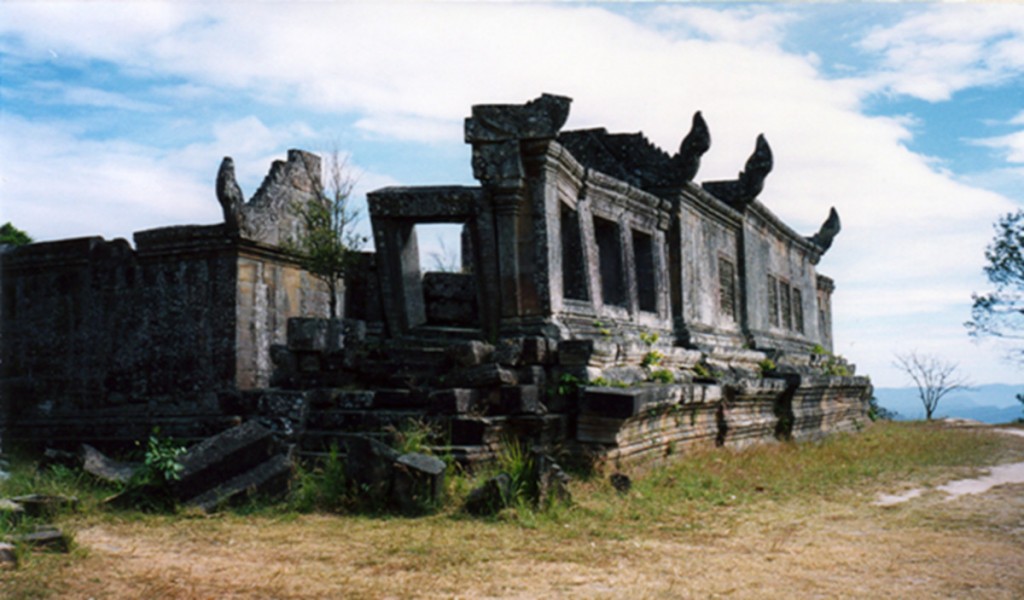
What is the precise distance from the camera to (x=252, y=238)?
1283 centimetres

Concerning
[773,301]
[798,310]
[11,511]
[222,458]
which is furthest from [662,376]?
[798,310]

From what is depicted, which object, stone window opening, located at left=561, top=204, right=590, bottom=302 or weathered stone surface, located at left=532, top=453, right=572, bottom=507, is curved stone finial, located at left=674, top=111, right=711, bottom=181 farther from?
weathered stone surface, located at left=532, top=453, right=572, bottom=507

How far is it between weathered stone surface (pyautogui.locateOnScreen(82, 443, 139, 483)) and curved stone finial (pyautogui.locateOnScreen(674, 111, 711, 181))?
7636 millimetres

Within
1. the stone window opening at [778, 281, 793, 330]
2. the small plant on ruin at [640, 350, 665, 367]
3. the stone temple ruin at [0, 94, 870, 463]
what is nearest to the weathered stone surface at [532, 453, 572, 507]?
the stone temple ruin at [0, 94, 870, 463]

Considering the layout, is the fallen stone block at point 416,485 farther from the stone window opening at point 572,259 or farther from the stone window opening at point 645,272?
the stone window opening at point 645,272

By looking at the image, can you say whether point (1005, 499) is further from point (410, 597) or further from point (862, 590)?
point (410, 597)

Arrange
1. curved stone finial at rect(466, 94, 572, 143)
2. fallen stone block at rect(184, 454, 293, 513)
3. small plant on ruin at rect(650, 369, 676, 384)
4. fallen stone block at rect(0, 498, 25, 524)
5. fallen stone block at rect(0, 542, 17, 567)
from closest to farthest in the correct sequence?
fallen stone block at rect(0, 542, 17, 567), fallen stone block at rect(0, 498, 25, 524), fallen stone block at rect(184, 454, 293, 513), curved stone finial at rect(466, 94, 572, 143), small plant on ruin at rect(650, 369, 676, 384)

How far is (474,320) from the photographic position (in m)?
10.4

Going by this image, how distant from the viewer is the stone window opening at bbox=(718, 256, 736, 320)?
14381 mm

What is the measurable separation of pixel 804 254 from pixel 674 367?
33.7ft

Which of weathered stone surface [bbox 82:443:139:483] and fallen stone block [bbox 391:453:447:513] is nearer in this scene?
fallen stone block [bbox 391:453:447:513]

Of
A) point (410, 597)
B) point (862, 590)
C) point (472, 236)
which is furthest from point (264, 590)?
point (472, 236)

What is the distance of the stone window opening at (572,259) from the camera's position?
10.3 meters

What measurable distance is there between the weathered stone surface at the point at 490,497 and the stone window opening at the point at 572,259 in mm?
3885
